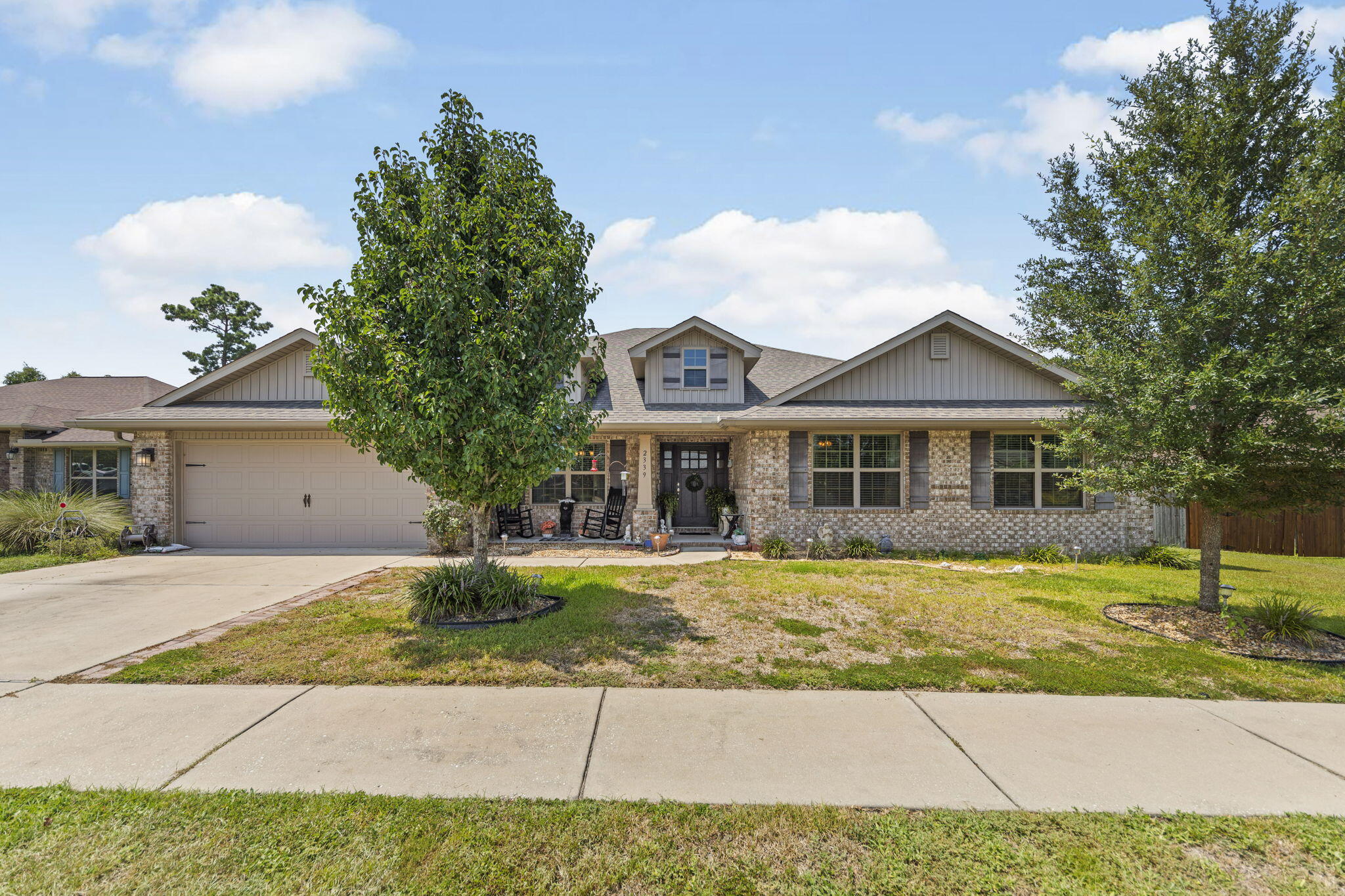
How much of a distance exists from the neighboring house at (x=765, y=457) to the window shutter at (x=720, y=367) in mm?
241

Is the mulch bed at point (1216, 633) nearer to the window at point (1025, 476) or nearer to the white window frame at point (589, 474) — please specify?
the window at point (1025, 476)

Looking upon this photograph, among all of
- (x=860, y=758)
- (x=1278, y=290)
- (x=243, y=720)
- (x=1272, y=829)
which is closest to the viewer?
(x=1272, y=829)

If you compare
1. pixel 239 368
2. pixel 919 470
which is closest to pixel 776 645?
pixel 919 470

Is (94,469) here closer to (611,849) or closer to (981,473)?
(611,849)

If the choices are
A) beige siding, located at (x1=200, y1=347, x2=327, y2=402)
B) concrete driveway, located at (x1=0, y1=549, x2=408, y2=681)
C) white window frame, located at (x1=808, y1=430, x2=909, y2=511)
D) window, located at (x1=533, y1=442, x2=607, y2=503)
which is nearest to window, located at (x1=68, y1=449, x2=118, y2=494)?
beige siding, located at (x1=200, y1=347, x2=327, y2=402)

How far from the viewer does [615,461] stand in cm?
1312

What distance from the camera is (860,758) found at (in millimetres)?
3426

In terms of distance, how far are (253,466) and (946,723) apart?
1404 cm

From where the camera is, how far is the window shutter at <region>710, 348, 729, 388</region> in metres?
13.7

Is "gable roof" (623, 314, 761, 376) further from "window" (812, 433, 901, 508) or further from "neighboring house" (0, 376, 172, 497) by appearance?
"neighboring house" (0, 376, 172, 497)

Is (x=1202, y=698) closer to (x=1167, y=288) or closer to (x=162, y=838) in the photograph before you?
(x=1167, y=288)

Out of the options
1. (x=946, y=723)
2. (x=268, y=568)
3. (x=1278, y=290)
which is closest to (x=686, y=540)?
(x=268, y=568)

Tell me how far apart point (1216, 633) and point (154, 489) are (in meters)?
17.9

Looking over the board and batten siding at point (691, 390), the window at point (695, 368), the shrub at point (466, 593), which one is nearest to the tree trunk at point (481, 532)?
the shrub at point (466, 593)
